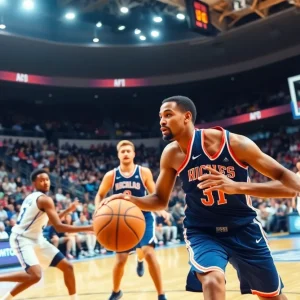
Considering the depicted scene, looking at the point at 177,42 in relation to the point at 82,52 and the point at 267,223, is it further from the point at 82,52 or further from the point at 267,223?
the point at 267,223

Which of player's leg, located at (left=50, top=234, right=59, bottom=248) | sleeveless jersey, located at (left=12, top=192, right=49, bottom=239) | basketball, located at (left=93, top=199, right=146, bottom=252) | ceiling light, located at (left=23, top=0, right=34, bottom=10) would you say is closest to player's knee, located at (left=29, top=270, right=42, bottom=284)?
sleeveless jersey, located at (left=12, top=192, right=49, bottom=239)

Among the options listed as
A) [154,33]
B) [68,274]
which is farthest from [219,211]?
[154,33]

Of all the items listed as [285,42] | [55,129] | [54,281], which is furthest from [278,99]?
[54,281]

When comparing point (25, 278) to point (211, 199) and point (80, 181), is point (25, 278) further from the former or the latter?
point (80, 181)

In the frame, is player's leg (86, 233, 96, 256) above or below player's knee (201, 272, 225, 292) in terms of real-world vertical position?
below

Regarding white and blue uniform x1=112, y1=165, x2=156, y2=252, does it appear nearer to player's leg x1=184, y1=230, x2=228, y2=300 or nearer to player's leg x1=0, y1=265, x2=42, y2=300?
player's leg x1=0, y1=265, x2=42, y2=300

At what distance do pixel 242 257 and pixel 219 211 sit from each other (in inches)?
13.0

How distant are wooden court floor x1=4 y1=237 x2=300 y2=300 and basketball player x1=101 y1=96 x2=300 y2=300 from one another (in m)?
2.40

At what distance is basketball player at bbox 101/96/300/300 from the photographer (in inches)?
119

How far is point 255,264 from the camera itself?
10.1 ft

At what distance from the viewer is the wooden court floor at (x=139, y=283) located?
5.94 metres

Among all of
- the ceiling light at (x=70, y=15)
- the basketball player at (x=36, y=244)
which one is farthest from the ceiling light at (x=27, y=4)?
the basketball player at (x=36, y=244)

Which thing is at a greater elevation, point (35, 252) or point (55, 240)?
point (35, 252)

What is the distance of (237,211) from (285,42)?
20.4 meters
